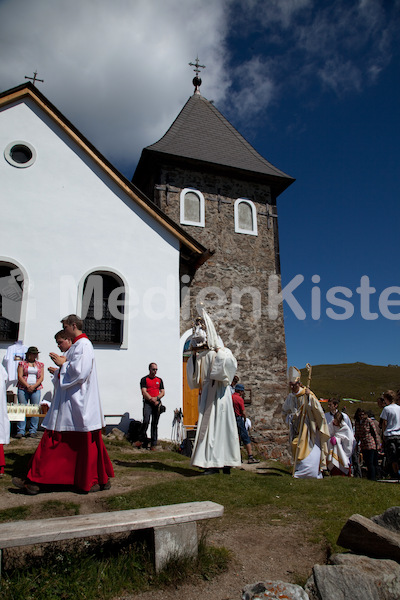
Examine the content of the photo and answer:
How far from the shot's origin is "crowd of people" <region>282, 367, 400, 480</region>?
8.12 meters

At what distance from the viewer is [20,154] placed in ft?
36.7

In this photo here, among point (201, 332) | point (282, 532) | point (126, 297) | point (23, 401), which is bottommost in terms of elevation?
point (282, 532)

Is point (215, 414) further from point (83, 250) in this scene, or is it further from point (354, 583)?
point (83, 250)

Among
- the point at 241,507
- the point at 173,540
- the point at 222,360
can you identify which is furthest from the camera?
the point at 222,360

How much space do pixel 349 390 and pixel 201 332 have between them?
118ft

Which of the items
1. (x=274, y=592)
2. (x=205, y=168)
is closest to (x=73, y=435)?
(x=274, y=592)

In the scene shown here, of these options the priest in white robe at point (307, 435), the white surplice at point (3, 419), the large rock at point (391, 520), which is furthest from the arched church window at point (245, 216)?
the large rock at point (391, 520)

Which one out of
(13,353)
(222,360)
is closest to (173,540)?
(222,360)

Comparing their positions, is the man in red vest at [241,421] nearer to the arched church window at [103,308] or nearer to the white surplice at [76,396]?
the arched church window at [103,308]

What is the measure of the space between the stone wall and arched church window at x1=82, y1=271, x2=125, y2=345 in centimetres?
336

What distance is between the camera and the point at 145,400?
9156 mm

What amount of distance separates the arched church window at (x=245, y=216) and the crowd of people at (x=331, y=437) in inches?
319

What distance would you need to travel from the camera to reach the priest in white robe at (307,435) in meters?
8.00

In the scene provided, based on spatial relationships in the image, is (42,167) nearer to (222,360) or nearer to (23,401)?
(23,401)
